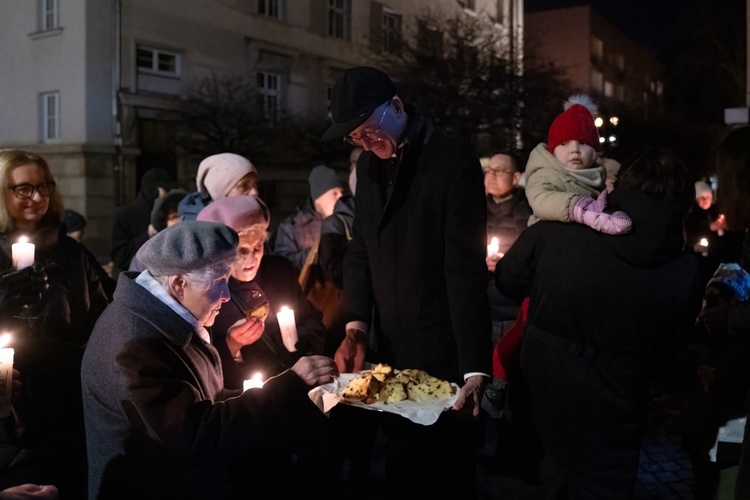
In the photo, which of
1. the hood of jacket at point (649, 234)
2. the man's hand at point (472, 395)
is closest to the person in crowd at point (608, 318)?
the hood of jacket at point (649, 234)

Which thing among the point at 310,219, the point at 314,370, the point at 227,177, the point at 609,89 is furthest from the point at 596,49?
the point at 314,370

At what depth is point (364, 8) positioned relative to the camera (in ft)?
89.5

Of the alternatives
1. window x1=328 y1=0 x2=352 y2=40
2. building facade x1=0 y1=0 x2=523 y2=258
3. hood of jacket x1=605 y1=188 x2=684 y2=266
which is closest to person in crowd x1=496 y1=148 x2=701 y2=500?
hood of jacket x1=605 y1=188 x2=684 y2=266

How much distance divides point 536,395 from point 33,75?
19.0m

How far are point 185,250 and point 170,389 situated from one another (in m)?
0.49

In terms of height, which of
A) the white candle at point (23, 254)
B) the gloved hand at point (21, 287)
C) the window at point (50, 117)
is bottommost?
the gloved hand at point (21, 287)

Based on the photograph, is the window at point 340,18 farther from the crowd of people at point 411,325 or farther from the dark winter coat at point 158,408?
the dark winter coat at point 158,408

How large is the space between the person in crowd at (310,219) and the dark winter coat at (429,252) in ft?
9.68

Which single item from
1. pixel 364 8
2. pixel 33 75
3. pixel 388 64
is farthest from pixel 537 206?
pixel 364 8

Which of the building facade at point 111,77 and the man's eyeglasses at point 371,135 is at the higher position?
the building facade at point 111,77

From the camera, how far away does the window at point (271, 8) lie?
77.3ft

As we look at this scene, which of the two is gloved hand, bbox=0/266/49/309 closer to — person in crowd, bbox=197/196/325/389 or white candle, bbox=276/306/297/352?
person in crowd, bbox=197/196/325/389

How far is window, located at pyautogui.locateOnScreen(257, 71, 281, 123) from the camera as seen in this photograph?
2334 centimetres

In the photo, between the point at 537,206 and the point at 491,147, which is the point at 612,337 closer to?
the point at 537,206
